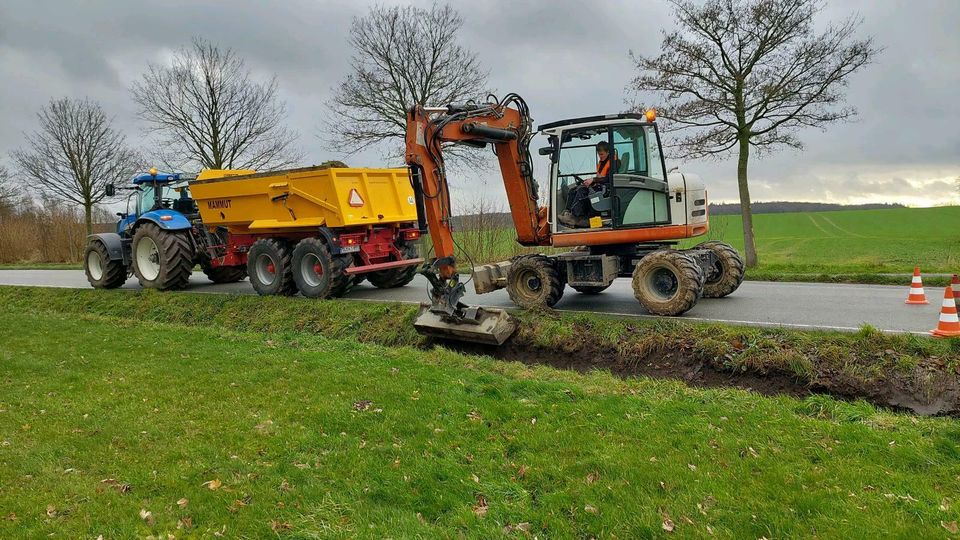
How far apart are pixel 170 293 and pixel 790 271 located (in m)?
13.1

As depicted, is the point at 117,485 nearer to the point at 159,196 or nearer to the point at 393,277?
the point at 393,277

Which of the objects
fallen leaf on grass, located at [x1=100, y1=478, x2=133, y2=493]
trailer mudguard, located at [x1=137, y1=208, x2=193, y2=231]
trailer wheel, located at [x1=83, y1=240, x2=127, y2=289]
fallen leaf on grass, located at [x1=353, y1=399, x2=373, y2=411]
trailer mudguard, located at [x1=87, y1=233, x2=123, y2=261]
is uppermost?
trailer mudguard, located at [x1=137, y1=208, x2=193, y2=231]

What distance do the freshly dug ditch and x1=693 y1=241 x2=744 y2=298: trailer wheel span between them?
2.42 metres

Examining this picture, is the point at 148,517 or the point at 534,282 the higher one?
the point at 534,282

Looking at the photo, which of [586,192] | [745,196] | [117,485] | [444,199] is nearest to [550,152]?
[586,192]

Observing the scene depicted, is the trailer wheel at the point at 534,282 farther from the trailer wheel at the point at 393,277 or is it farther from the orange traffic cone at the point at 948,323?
the orange traffic cone at the point at 948,323

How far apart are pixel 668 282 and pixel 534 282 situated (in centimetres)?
202

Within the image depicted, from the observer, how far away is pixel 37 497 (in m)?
3.58

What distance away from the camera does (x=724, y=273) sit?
9.23m

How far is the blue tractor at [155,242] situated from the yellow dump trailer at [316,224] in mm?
920

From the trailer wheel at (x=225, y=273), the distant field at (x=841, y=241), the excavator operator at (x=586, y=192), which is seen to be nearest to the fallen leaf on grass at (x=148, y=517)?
the excavator operator at (x=586, y=192)

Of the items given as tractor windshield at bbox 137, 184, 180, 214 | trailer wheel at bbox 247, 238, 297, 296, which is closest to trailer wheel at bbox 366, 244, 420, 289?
trailer wheel at bbox 247, 238, 297, 296

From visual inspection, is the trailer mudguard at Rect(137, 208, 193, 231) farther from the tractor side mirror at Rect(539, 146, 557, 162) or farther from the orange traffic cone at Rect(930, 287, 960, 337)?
the orange traffic cone at Rect(930, 287, 960, 337)

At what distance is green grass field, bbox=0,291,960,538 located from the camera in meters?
3.25
